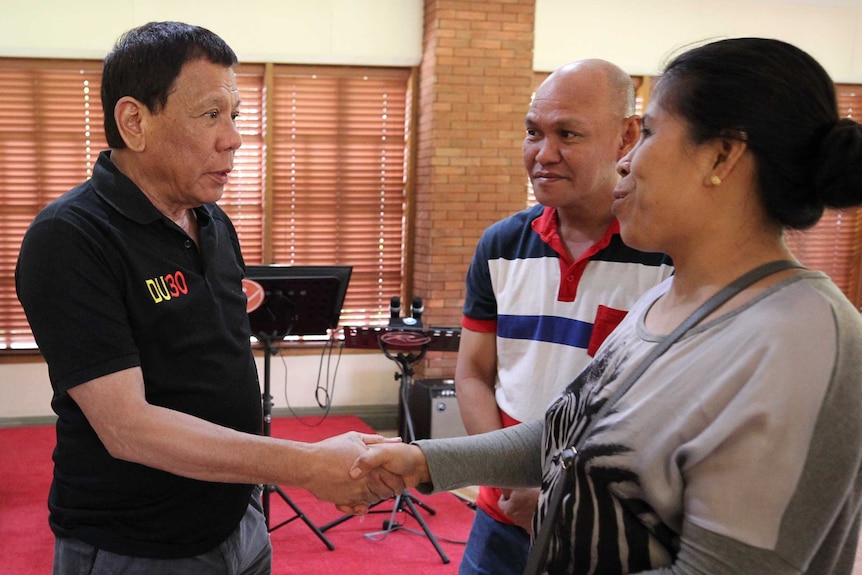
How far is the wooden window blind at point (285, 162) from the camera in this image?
6.14 metres

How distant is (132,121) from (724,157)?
3.82 feet

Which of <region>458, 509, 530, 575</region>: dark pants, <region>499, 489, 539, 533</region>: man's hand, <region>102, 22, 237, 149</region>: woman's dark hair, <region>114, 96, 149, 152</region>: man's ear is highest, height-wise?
<region>102, 22, 237, 149</region>: woman's dark hair

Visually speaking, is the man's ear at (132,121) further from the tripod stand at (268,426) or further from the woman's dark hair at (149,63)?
the tripod stand at (268,426)

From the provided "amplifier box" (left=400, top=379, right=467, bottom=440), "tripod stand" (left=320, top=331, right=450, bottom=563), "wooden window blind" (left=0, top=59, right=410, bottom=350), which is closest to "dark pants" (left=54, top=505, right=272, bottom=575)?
"tripod stand" (left=320, top=331, right=450, bottom=563)

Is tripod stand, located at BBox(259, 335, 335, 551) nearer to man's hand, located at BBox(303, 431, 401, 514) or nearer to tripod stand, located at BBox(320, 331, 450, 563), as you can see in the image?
tripod stand, located at BBox(320, 331, 450, 563)

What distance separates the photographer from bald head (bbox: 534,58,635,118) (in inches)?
68.7

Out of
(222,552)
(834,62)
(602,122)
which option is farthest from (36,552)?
(834,62)

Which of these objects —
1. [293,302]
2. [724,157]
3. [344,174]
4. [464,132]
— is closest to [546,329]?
[724,157]

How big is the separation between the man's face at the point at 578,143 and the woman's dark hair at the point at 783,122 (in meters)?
0.65

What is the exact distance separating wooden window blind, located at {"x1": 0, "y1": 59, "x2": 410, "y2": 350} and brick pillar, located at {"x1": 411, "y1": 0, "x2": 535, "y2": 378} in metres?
0.46

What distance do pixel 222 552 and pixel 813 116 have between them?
142 centimetres

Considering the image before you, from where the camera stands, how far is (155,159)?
163 cm

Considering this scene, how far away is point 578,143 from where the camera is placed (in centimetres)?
175

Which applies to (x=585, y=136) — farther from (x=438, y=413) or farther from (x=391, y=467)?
(x=438, y=413)
